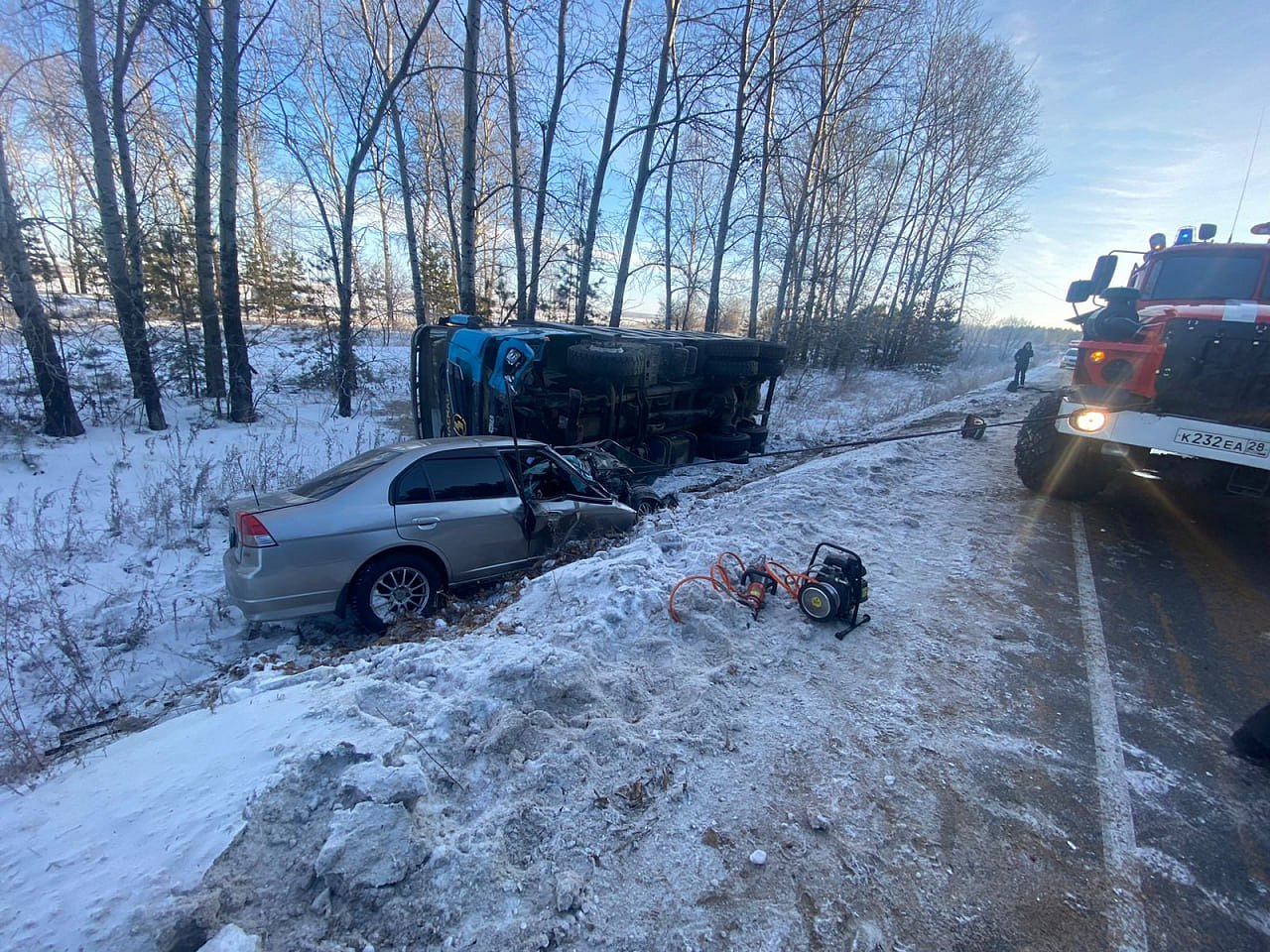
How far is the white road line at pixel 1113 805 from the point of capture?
1.91 m

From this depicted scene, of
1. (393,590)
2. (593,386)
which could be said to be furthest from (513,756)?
(593,386)

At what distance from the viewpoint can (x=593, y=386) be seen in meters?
7.64

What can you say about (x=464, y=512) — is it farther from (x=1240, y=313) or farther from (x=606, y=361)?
(x=1240, y=313)

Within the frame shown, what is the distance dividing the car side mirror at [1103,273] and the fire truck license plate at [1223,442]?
238cm

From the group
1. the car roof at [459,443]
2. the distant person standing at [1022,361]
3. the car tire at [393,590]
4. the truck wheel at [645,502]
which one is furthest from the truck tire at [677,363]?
the distant person standing at [1022,361]

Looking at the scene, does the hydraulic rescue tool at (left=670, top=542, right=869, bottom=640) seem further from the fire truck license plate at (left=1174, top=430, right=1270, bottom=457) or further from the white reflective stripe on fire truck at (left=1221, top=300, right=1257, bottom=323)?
the white reflective stripe on fire truck at (left=1221, top=300, right=1257, bottom=323)

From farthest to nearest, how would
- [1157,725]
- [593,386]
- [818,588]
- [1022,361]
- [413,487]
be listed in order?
[1022,361] < [593,386] < [413,487] < [818,588] < [1157,725]

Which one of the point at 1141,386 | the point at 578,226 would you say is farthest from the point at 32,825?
the point at 578,226

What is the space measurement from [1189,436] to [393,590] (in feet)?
21.8

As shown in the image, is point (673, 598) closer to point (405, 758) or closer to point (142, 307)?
point (405, 758)

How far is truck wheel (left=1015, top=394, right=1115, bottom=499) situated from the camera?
19.8 ft

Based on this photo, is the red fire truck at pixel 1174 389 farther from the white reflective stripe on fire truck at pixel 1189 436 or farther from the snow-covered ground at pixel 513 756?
the snow-covered ground at pixel 513 756

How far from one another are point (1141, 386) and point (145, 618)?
8.75m

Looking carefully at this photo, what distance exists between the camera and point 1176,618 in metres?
3.98
